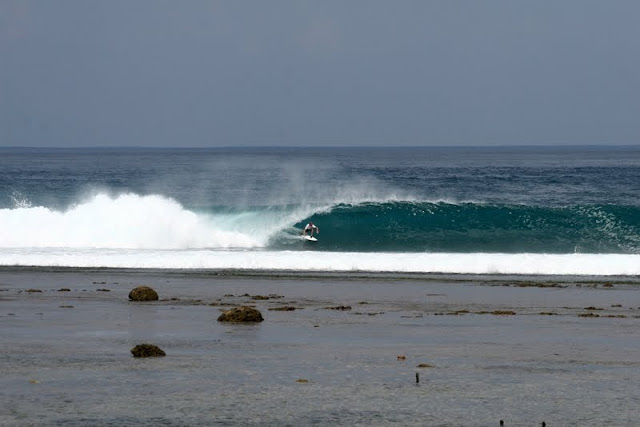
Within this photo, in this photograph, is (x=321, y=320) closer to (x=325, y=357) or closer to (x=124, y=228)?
(x=325, y=357)

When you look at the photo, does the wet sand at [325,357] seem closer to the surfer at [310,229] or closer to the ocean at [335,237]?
the ocean at [335,237]

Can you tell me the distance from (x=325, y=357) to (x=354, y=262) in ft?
63.0

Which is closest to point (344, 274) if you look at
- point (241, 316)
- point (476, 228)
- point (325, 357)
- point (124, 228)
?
point (241, 316)

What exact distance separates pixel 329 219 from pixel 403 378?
127 feet

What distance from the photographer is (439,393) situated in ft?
43.4

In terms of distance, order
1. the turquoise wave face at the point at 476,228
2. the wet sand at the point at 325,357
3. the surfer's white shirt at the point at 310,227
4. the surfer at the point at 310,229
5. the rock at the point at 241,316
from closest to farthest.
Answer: the wet sand at the point at 325,357 → the rock at the point at 241,316 → the surfer's white shirt at the point at 310,227 → the surfer at the point at 310,229 → the turquoise wave face at the point at 476,228

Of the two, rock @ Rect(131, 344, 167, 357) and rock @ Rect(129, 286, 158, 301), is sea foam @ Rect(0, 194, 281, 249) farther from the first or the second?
rock @ Rect(131, 344, 167, 357)

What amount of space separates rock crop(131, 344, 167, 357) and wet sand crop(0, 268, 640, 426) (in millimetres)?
119

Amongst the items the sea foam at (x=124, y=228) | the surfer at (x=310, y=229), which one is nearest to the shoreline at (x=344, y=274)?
the sea foam at (x=124, y=228)

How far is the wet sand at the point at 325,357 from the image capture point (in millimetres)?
12156

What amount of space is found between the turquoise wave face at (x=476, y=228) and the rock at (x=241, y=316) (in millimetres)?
26152

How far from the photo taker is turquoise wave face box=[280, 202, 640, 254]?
46.9 meters

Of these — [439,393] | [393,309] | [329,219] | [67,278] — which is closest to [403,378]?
[439,393]

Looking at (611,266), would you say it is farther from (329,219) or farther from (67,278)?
(329,219)
